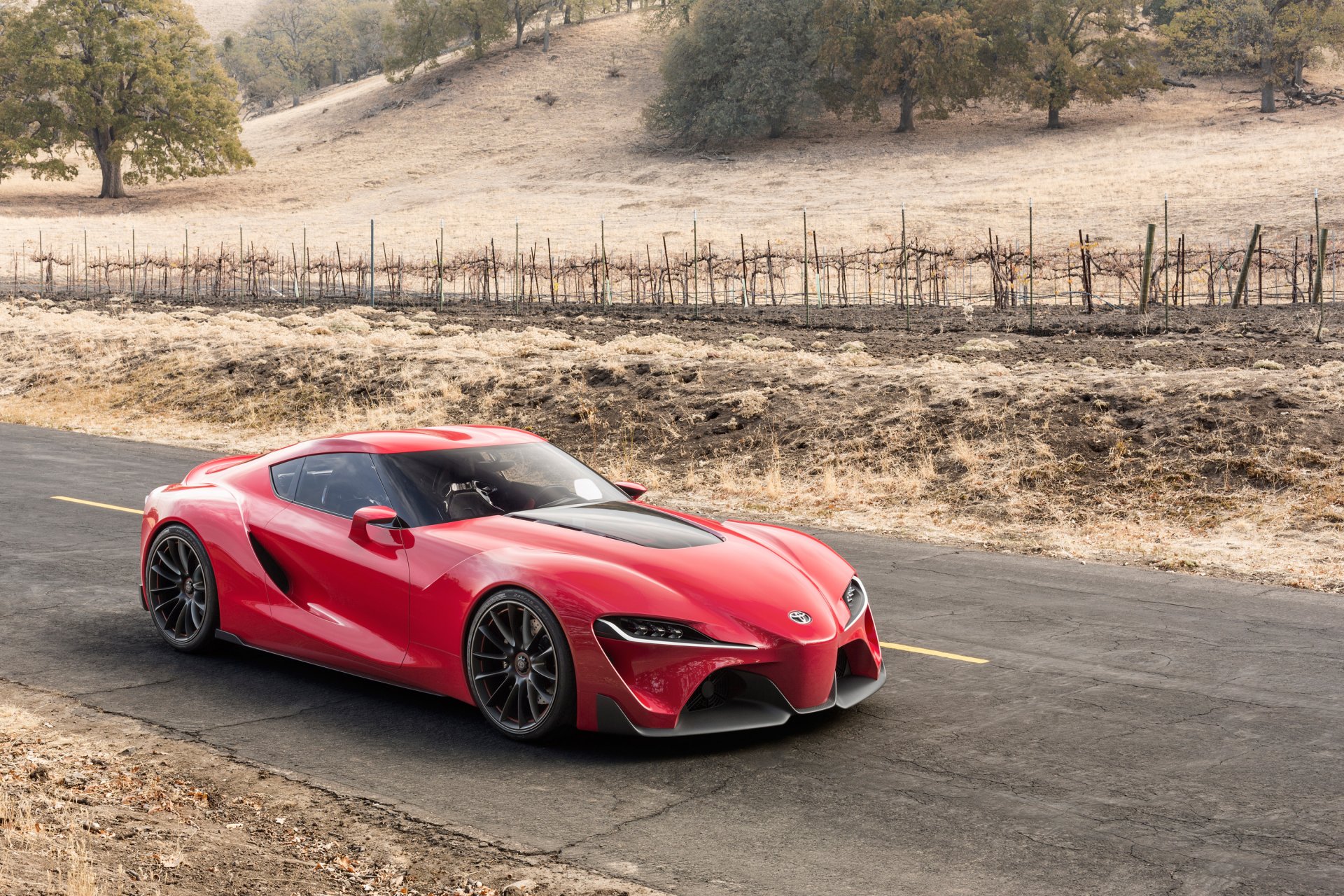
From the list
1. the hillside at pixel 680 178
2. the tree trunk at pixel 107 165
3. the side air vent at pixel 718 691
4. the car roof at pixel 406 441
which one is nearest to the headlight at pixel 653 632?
the side air vent at pixel 718 691

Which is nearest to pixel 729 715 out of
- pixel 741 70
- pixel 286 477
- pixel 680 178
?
pixel 286 477

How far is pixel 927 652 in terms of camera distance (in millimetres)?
Answer: 8328

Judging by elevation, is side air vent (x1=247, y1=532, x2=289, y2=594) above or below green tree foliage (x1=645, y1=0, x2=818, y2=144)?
below

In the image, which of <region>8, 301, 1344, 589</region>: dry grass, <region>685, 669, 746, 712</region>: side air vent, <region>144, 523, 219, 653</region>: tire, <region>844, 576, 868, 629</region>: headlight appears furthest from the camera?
<region>8, 301, 1344, 589</region>: dry grass

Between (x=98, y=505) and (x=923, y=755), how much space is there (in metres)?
10.5

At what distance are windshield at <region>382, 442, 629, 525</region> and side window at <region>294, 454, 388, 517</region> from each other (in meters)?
0.14

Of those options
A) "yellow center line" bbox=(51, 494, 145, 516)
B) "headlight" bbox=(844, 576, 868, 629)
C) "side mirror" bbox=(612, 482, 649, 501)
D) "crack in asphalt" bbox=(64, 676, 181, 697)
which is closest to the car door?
"crack in asphalt" bbox=(64, 676, 181, 697)

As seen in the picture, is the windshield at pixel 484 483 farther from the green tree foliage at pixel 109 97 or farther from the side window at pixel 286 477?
the green tree foliage at pixel 109 97

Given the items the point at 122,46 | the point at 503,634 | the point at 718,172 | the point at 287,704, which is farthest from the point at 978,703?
the point at 122,46

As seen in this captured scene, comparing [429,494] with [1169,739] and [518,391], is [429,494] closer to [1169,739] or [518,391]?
[1169,739]

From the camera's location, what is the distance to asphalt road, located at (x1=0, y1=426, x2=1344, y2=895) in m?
5.07

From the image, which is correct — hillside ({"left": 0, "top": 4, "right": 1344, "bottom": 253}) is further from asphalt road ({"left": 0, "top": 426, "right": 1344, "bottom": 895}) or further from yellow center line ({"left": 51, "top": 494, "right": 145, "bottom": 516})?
asphalt road ({"left": 0, "top": 426, "right": 1344, "bottom": 895})

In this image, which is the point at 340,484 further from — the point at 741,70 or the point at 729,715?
the point at 741,70

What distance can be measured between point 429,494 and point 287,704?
4.40ft
